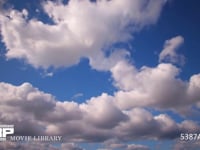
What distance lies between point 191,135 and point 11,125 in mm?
59455

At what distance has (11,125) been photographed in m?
92.7

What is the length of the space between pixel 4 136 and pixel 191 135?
60.4 meters

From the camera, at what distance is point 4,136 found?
89.8 meters

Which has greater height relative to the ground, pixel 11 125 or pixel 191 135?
pixel 11 125

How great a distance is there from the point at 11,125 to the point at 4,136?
14.7 feet

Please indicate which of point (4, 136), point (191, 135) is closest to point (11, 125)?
point (4, 136)

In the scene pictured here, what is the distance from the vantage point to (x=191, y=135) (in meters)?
80.2

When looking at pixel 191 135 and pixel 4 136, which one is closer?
pixel 191 135

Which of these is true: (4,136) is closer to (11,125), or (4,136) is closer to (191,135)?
(11,125)

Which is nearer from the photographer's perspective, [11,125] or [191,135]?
[191,135]
